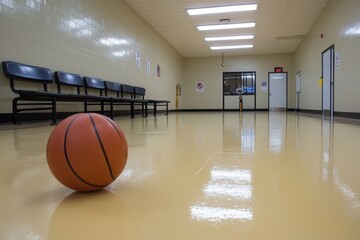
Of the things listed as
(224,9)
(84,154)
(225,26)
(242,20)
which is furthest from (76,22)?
(225,26)

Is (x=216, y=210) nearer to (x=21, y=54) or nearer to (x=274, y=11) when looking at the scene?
(x=21, y=54)

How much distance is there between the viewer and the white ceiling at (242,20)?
27.2 feet

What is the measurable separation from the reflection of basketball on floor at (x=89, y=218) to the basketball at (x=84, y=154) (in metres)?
0.07

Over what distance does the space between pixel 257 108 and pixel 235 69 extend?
2.54 meters

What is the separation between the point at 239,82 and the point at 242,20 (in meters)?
6.94

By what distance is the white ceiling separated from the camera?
8.28 metres

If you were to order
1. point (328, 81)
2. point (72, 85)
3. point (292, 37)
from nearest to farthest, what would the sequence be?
1. point (72, 85)
2. point (328, 81)
3. point (292, 37)

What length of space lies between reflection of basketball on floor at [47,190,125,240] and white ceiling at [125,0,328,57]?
7859 millimetres

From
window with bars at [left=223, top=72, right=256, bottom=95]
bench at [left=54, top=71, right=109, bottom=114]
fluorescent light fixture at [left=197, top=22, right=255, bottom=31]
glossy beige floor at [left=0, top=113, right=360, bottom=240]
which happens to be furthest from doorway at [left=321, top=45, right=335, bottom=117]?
window with bars at [left=223, top=72, right=256, bottom=95]

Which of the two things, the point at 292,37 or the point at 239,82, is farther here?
the point at 239,82

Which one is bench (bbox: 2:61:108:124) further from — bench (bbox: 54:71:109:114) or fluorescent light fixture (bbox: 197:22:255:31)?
fluorescent light fixture (bbox: 197:22:255:31)

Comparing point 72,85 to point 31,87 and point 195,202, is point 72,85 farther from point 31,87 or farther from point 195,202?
point 195,202

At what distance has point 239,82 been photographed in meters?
16.4

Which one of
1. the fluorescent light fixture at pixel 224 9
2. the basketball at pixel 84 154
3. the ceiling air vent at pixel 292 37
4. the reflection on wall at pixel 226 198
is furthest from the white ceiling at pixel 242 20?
the basketball at pixel 84 154
